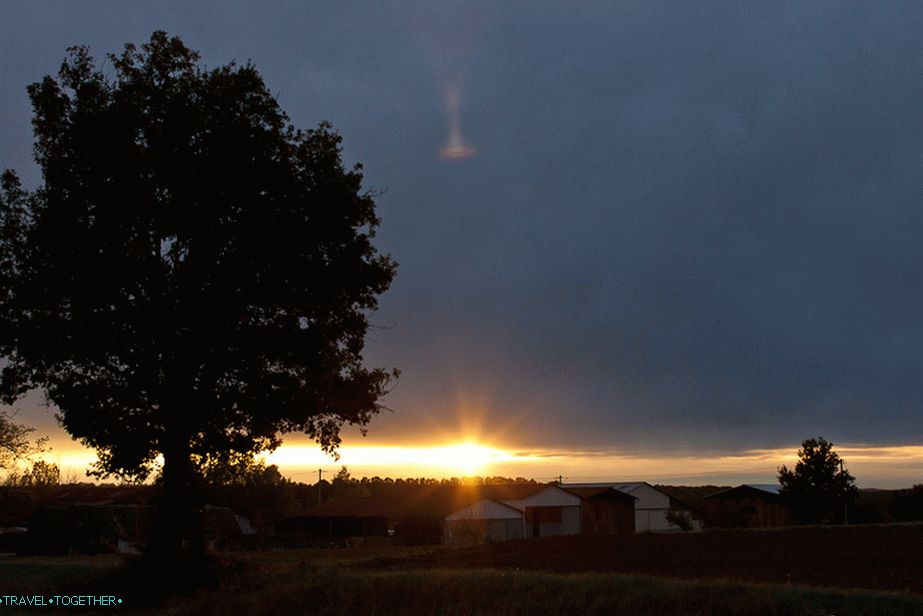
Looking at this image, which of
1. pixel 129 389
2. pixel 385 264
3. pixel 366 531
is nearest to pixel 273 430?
pixel 129 389

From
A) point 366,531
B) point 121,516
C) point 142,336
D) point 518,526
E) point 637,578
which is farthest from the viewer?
point 366,531

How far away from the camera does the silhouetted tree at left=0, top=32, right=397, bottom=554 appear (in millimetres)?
29500

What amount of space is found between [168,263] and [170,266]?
0.12 meters

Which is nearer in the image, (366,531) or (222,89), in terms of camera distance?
(222,89)

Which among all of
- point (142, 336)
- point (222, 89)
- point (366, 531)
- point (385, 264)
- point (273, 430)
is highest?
point (222, 89)

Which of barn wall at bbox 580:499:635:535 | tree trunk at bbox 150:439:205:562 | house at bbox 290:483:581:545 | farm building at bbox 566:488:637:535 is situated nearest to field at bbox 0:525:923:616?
tree trunk at bbox 150:439:205:562

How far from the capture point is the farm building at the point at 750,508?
80.4 meters

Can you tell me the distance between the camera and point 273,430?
103ft

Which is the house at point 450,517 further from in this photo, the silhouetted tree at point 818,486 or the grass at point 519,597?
the grass at point 519,597

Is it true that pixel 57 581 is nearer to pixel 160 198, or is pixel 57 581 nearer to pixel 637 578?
pixel 160 198

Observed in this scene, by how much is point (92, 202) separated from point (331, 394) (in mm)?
10177

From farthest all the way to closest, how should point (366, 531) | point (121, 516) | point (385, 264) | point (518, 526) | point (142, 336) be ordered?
point (366, 531) → point (518, 526) → point (121, 516) → point (385, 264) → point (142, 336)

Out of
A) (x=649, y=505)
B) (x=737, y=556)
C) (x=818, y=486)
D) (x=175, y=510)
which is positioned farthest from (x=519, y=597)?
(x=649, y=505)

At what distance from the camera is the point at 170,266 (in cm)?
3023
